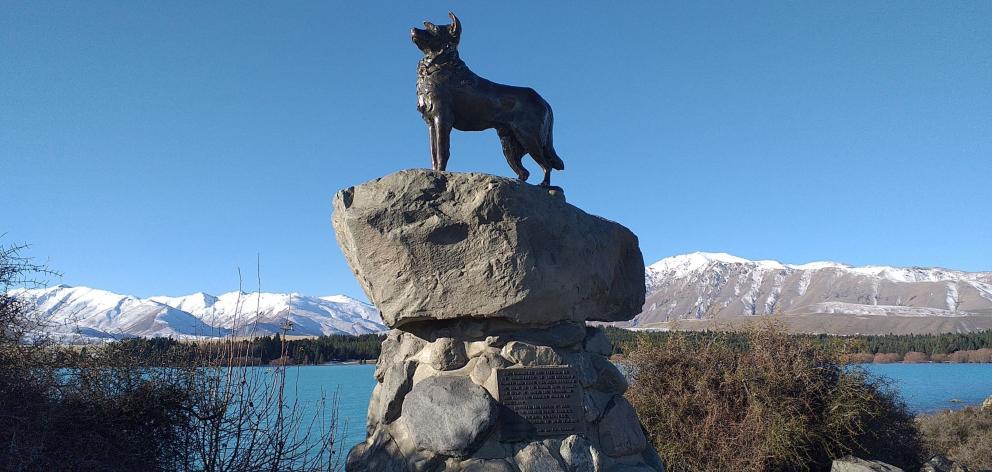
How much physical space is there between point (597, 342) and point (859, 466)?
6.02 m

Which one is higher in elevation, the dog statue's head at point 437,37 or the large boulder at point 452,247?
the dog statue's head at point 437,37

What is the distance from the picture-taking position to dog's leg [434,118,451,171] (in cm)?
585

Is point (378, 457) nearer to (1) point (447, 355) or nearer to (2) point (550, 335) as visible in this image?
(1) point (447, 355)

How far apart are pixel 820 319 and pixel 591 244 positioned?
15853cm

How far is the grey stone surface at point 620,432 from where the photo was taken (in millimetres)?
5492

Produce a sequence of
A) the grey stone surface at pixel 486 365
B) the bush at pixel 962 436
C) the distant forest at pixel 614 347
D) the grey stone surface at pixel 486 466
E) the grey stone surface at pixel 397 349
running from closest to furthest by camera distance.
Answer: the grey stone surface at pixel 486 466
the grey stone surface at pixel 486 365
the grey stone surface at pixel 397 349
the distant forest at pixel 614 347
the bush at pixel 962 436

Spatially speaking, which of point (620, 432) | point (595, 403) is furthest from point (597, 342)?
point (620, 432)

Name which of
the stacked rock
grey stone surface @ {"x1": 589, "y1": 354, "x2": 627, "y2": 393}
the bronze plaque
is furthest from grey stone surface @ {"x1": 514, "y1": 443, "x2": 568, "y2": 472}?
grey stone surface @ {"x1": 589, "y1": 354, "x2": 627, "y2": 393}

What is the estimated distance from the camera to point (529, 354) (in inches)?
213

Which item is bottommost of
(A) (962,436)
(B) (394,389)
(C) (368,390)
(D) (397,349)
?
(A) (962,436)

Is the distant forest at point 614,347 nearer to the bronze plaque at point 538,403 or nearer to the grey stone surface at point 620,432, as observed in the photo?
the bronze plaque at point 538,403

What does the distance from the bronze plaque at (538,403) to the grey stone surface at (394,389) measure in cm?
74

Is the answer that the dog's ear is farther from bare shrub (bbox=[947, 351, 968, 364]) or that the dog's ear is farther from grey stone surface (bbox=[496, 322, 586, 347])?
bare shrub (bbox=[947, 351, 968, 364])

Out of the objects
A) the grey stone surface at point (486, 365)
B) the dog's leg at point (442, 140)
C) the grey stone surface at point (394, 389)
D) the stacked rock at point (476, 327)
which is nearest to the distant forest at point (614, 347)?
the grey stone surface at point (394, 389)
